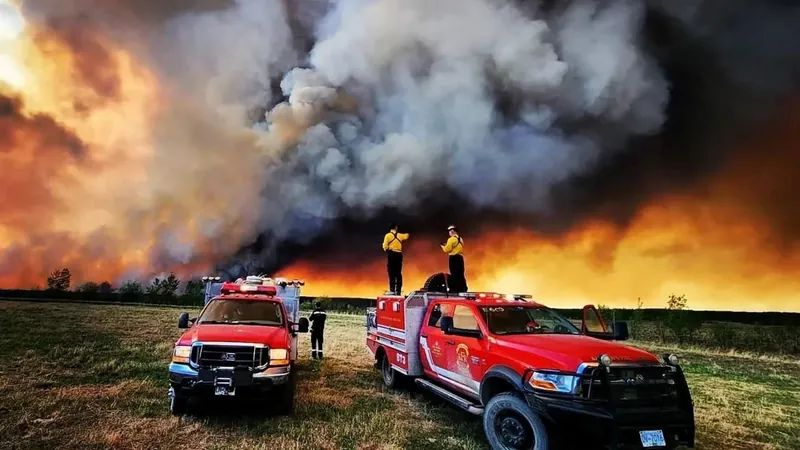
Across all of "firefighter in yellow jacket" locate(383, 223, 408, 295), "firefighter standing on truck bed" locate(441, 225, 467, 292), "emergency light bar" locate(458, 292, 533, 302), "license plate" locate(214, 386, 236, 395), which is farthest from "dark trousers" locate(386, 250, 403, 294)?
"license plate" locate(214, 386, 236, 395)

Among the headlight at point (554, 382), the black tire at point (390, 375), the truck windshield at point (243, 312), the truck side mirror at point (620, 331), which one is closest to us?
the headlight at point (554, 382)

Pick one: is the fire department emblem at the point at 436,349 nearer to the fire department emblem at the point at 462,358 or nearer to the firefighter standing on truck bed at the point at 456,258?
the fire department emblem at the point at 462,358

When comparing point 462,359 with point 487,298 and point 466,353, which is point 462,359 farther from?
point 487,298

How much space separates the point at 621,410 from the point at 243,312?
6.61 m

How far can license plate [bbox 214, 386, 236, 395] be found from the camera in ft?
21.3

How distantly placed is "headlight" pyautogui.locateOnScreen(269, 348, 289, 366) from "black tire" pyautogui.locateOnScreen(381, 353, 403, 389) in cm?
293

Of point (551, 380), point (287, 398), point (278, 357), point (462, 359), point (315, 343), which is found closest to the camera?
point (551, 380)

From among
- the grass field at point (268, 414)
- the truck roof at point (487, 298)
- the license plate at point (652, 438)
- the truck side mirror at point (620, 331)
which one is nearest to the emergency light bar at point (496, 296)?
the truck roof at point (487, 298)

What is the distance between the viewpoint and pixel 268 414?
738 centimetres

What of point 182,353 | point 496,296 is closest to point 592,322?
point 496,296

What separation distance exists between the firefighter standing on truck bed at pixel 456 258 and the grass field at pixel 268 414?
2926 millimetres

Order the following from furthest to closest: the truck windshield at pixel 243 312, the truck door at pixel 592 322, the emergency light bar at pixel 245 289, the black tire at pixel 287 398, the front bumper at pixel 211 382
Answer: the emergency light bar at pixel 245 289, the truck windshield at pixel 243 312, the black tire at pixel 287 398, the truck door at pixel 592 322, the front bumper at pixel 211 382

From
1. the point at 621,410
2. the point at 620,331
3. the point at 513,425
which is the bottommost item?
the point at 513,425

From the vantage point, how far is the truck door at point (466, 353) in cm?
629
